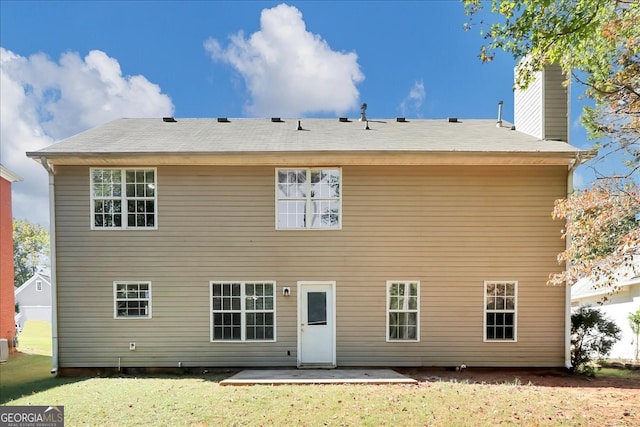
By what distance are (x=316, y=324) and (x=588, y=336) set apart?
6513mm

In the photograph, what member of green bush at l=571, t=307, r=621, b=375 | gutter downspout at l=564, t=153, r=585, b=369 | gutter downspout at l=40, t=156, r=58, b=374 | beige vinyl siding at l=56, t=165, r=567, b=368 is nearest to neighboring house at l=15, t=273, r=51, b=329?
gutter downspout at l=40, t=156, r=58, b=374

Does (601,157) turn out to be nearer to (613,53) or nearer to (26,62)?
(613,53)

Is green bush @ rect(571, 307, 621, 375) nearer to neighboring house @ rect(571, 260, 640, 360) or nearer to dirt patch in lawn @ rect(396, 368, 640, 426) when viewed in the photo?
dirt patch in lawn @ rect(396, 368, 640, 426)

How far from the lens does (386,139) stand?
8.48 m

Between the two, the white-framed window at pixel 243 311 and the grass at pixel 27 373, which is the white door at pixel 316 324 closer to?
the white-framed window at pixel 243 311

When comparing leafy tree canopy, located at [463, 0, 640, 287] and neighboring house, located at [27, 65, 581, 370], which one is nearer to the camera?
leafy tree canopy, located at [463, 0, 640, 287]

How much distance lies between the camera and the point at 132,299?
7.80m

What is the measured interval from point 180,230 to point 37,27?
951 centimetres

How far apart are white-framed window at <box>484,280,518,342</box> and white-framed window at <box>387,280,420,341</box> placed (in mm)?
1598

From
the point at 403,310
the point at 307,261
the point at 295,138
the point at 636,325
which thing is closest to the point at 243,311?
the point at 307,261

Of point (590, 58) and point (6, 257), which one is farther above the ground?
point (590, 58)

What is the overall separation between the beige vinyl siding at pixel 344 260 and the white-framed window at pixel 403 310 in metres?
0.16

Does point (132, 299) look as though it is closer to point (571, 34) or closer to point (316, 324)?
point (316, 324)

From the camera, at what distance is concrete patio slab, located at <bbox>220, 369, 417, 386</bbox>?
6.54m
